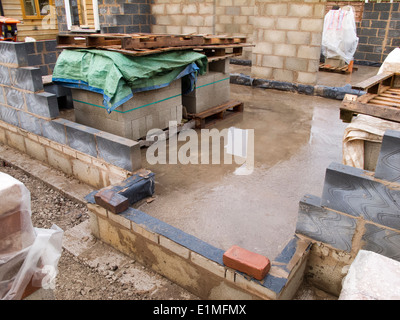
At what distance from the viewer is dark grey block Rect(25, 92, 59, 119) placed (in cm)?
491

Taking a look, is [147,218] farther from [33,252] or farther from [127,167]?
[33,252]

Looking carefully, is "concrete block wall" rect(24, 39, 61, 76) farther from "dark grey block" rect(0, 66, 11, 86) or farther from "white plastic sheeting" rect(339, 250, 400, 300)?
"white plastic sheeting" rect(339, 250, 400, 300)

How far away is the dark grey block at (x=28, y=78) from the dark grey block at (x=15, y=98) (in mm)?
157

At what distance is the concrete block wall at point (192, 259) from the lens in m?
2.65

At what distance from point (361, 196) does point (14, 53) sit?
491cm

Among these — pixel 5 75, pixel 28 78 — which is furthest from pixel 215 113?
pixel 5 75

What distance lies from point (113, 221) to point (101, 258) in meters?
0.42

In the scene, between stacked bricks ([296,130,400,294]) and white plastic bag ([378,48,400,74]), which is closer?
stacked bricks ([296,130,400,294])

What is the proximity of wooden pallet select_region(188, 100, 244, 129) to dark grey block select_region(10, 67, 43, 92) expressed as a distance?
A: 2477mm

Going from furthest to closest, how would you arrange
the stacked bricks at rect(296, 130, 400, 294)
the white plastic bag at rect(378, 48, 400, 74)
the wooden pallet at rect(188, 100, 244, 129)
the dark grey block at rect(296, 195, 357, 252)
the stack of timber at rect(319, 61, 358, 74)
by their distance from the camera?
1. the stack of timber at rect(319, 61, 358, 74)
2. the wooden pallet at rect(188, 100, 244, 129)
3. the white plastic bag at rect(378, 48, 400, 74)
4. the dark grey block at rect(296, 195, 357, 252)
5. the stacked bricks at rect(296, 130, 400, 294)

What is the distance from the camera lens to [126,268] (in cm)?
349

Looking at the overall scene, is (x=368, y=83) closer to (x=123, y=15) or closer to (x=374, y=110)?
(x=374, y=110)

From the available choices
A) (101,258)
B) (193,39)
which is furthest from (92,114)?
(101,258)

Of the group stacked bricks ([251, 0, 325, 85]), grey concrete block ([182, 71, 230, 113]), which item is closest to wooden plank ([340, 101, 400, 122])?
grey concrete block ([182, 71, 230, 113])
